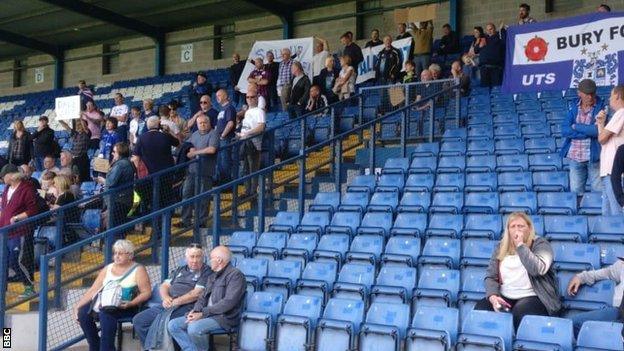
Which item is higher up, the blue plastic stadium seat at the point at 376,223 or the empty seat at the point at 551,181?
the empty seat at the point at 551,181

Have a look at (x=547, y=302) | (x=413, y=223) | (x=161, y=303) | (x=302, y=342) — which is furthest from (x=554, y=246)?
(x=161, y=303)

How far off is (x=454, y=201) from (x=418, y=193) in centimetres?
51

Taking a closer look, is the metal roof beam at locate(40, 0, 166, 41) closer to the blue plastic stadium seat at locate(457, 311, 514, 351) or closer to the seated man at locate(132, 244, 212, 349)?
the seated man at locate(132, 244, 212, 349)

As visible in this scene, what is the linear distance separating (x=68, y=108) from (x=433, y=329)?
9.88 meters

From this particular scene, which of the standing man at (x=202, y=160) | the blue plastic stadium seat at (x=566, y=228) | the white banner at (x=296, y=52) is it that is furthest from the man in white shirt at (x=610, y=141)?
the white banner at (x=296, y=52)

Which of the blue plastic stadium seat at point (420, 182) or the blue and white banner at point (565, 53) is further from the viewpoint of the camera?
the blue and white banner at point (565, 53)

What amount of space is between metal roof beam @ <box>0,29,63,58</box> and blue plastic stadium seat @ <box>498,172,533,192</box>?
20321mm

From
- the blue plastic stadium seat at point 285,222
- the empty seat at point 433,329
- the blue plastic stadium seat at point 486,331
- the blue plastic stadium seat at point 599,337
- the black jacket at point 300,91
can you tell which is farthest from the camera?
the black jacket at point 300,91

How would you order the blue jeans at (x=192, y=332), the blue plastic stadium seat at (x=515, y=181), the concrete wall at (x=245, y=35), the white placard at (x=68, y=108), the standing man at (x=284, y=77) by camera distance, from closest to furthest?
the blue jeans at (x=192, y=332) < the blue plastic stadium seat at (x=515, y=181) < the white placard at (x=68, y=108) < the standing man at (x=284, y=77) < the concrete wall at (x=245, y=35)

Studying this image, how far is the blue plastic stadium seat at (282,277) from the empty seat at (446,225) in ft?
4.25

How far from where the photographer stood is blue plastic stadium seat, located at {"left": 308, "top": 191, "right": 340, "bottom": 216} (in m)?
9.60

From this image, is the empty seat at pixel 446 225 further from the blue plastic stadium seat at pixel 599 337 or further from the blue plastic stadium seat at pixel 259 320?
the blue plastic stadium seat at pixel 599 337

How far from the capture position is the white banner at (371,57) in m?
15.5

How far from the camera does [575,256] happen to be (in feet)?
23.1
